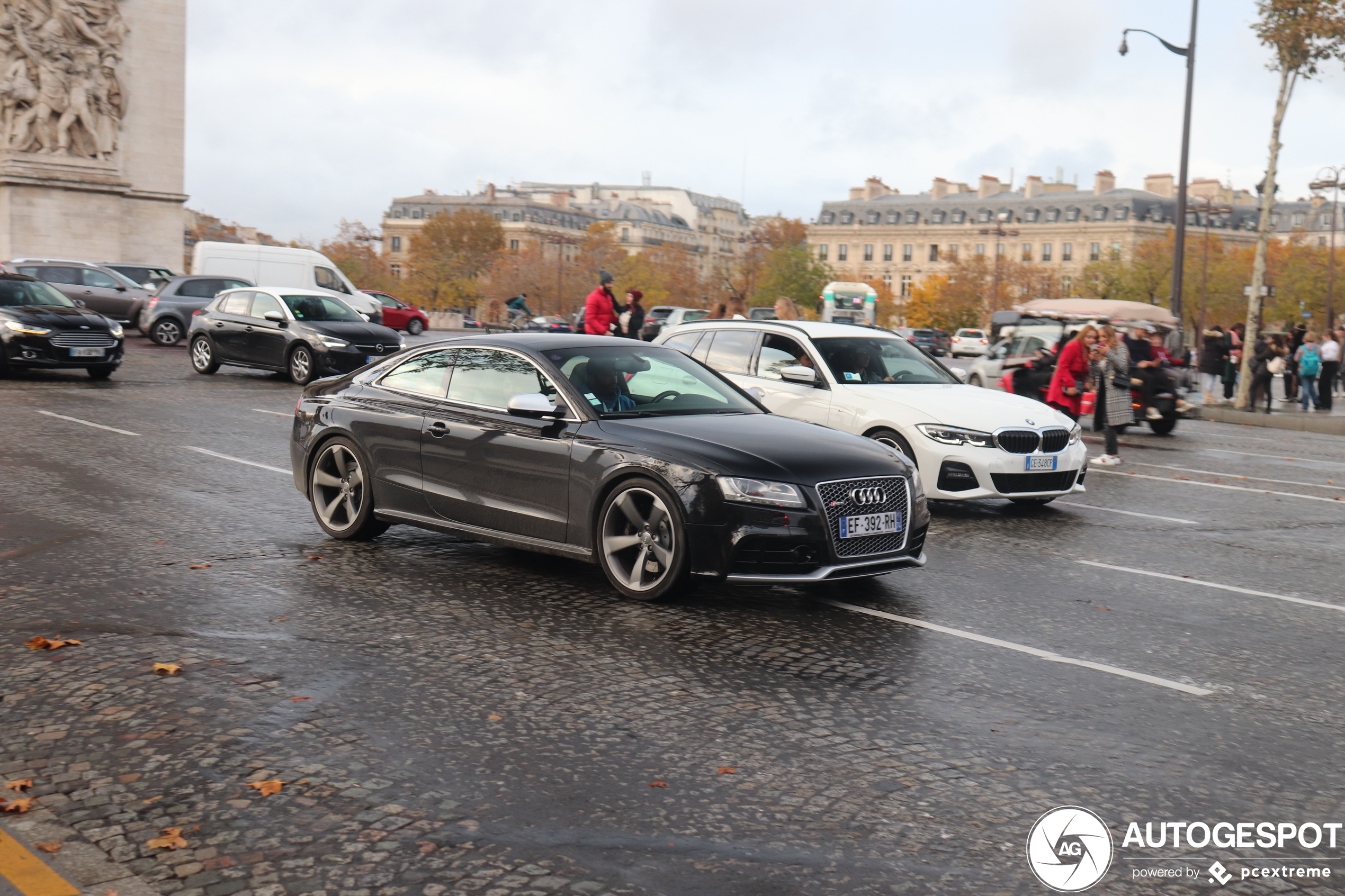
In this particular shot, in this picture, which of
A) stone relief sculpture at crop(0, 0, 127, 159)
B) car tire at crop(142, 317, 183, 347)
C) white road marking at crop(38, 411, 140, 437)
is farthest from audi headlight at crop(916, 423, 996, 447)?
stone relief sculpture at crop(0, 0, 127, 159)

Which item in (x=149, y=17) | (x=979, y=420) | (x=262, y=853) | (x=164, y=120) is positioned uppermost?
(x=149, y=17)

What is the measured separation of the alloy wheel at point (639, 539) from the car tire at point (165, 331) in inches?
1014

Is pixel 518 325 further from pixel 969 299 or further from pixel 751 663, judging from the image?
pixel 969 299

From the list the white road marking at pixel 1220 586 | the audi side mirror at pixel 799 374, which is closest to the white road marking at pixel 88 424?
the audi side mirror at pixel 799 374

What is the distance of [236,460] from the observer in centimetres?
1238

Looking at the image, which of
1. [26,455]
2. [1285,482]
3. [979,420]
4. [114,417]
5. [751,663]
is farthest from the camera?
[114,417]

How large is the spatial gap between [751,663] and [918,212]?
484ft

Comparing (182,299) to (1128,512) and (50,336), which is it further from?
(1128,512)

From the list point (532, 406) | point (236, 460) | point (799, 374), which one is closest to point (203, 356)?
point (236, 460)

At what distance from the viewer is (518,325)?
133 ft

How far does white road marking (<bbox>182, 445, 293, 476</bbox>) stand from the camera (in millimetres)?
11797

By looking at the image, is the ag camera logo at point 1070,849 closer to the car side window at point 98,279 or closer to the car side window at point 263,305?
the car side window at point 263,305

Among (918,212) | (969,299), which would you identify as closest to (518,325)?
(969,299)

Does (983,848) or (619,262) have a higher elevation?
(619,262)
